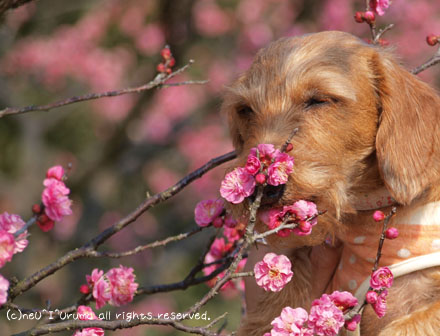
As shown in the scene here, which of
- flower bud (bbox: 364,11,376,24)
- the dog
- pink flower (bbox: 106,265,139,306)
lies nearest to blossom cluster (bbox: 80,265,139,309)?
pink flower (bbox: 106,265,139,306)

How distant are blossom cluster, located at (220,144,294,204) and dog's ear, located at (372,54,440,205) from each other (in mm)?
596

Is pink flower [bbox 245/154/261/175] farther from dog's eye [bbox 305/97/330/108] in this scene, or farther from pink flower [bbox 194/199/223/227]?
dog's eye [bbox 305/97/330/108]

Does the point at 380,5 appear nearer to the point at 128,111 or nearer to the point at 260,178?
the point at 260,178

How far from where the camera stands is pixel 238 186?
1.98 m

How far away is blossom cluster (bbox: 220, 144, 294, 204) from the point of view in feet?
6.24

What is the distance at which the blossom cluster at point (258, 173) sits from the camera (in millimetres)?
1903

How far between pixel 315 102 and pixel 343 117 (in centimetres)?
13

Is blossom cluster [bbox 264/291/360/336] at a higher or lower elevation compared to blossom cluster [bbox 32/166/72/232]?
lower

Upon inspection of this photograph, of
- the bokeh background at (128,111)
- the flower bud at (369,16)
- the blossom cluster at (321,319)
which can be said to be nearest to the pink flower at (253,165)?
the blossom cluster at (321,319)

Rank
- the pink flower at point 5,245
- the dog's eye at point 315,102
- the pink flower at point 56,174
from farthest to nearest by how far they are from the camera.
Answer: the dog's eye at point 315,102 < the pink flower at point 56,174 < the pink flower at point 5,245

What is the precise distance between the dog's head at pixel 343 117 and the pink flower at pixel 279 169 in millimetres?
304

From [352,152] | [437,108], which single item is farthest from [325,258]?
[437,108]

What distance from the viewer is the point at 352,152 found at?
2.55 meters

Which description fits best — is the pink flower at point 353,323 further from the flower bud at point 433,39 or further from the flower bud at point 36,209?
the flower bud at point 433,39
